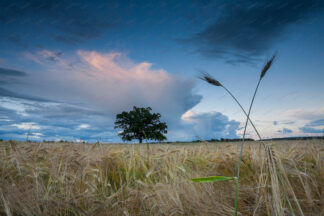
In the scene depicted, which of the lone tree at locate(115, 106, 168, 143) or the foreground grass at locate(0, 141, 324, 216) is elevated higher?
the lone tree at locate(115, 106, 168, 143)

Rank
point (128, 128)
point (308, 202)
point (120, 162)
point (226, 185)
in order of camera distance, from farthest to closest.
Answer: point (128, 128), point (120, 162), point (226, 185), point (308, 202)

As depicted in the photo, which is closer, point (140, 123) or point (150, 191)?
point (150, 191)

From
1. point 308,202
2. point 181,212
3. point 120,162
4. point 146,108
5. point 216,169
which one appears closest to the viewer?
point 181,212

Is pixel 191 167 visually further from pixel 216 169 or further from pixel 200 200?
pixel 200 200

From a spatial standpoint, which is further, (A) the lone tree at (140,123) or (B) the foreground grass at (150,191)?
(A) the lone tree at (140,123)

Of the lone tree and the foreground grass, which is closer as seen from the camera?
the foreground grass

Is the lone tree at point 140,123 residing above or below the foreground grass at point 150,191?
above

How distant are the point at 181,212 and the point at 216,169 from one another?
141 cm

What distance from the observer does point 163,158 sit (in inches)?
120

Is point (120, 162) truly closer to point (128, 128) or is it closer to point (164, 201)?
point (164, 201)

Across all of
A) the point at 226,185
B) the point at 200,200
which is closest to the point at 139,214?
the point at 200,200

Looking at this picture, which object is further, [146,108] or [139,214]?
[146,108]

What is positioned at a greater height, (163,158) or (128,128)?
(128,128)

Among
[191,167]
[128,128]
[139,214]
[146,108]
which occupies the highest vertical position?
[146,108]
